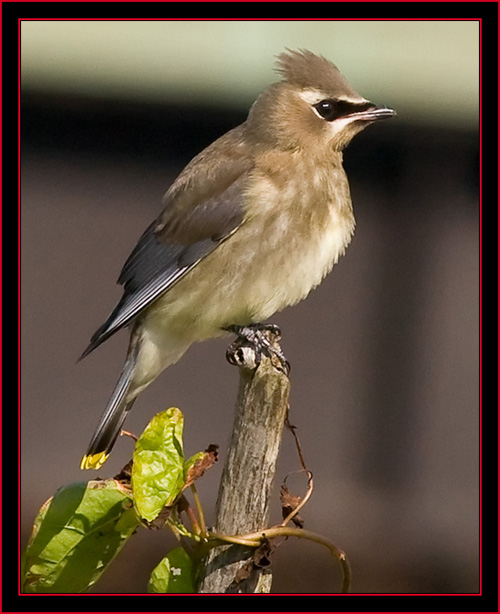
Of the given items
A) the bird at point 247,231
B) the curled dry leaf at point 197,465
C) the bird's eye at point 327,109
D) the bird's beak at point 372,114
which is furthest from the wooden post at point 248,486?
the bird's eye at point 327,109

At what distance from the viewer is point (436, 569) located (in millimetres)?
8516

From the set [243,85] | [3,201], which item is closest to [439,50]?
[243,85]

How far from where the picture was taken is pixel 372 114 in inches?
200

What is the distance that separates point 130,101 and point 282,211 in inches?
142

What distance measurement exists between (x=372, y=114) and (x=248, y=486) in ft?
7.00

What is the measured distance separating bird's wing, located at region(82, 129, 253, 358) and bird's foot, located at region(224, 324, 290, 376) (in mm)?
366

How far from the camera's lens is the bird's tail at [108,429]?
4805 millimetres

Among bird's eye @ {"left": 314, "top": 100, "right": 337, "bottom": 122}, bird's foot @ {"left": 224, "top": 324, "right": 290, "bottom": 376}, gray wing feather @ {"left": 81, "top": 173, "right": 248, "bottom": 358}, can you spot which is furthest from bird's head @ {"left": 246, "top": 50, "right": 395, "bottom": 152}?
bird's foot @ {"left": 224, "top": 324, "right": 290, "bottom": 376}

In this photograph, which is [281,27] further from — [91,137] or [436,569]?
[436,569]

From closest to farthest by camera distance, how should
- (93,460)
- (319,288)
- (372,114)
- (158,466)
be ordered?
(158,466) < (93,460) < (372,114) < (319,288)

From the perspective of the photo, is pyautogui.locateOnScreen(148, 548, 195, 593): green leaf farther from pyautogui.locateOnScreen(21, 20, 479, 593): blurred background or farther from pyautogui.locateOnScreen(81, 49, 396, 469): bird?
pyautogui.locateOnScreen(21, 20, 479, 593): blurred background

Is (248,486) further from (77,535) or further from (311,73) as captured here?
(311,73)

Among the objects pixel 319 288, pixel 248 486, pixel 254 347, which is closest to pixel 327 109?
pixel 254 347

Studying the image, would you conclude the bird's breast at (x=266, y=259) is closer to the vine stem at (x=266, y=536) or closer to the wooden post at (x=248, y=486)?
the wooden post at (x=248, y=486)
